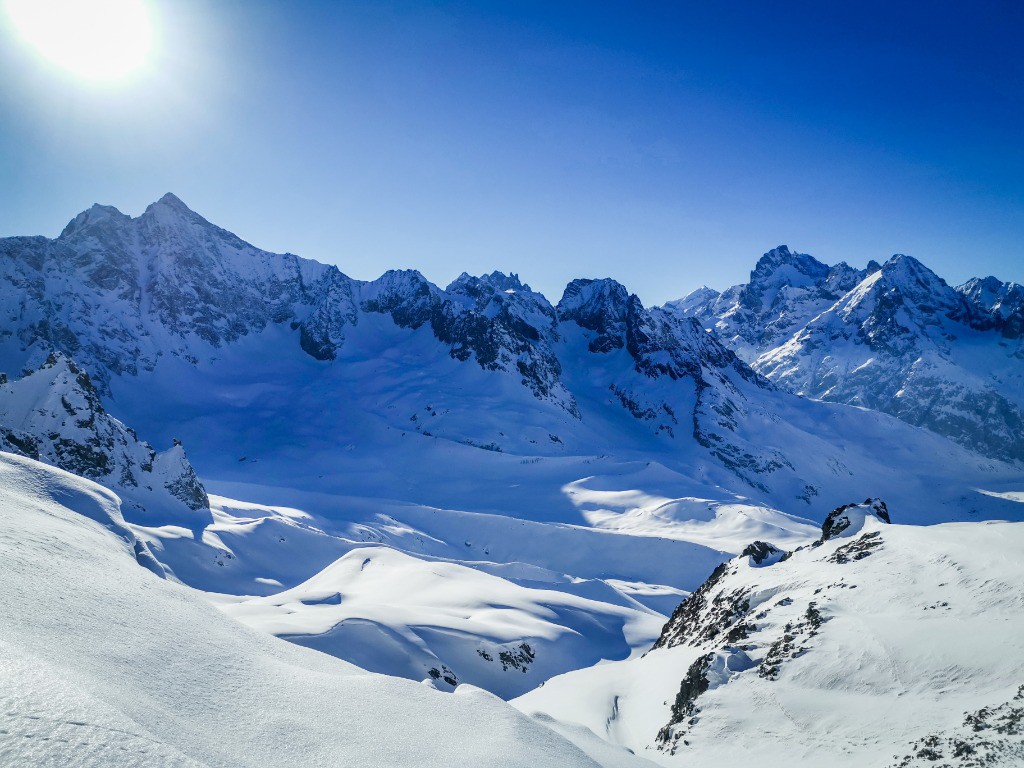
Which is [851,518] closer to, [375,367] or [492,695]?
[492,695]

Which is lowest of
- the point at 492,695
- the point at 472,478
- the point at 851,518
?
the point at 472,478

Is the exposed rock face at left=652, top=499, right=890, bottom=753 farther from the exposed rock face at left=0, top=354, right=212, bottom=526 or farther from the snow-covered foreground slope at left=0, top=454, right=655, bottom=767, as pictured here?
the exposed rock face at left=0, top=354, right=212, bottom=526

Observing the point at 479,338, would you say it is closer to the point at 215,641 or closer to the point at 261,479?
the point at 261,479

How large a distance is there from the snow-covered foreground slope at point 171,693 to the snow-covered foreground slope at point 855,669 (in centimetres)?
331

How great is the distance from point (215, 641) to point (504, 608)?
75.8 ft

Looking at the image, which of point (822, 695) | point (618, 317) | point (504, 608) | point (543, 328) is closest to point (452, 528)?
point (504, 608)

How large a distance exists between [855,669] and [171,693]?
12.6 metres

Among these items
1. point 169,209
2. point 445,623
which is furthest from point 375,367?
point 445,623

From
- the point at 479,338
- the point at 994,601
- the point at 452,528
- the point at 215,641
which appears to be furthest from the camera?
the point at 479,338

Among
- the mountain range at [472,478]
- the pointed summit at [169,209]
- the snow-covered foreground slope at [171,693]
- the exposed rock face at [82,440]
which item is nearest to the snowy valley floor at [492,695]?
the snow-covered foreground slope at [171,693]

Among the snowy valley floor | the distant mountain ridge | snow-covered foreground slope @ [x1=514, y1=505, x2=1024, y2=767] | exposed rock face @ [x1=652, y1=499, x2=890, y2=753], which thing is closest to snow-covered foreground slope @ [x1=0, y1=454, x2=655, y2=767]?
the snowy valley floor

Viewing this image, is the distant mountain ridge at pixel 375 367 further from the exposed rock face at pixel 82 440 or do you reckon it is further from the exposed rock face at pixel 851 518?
the exposed rock face at pixel 851 518

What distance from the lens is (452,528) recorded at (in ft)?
219

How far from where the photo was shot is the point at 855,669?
12.1 metres
